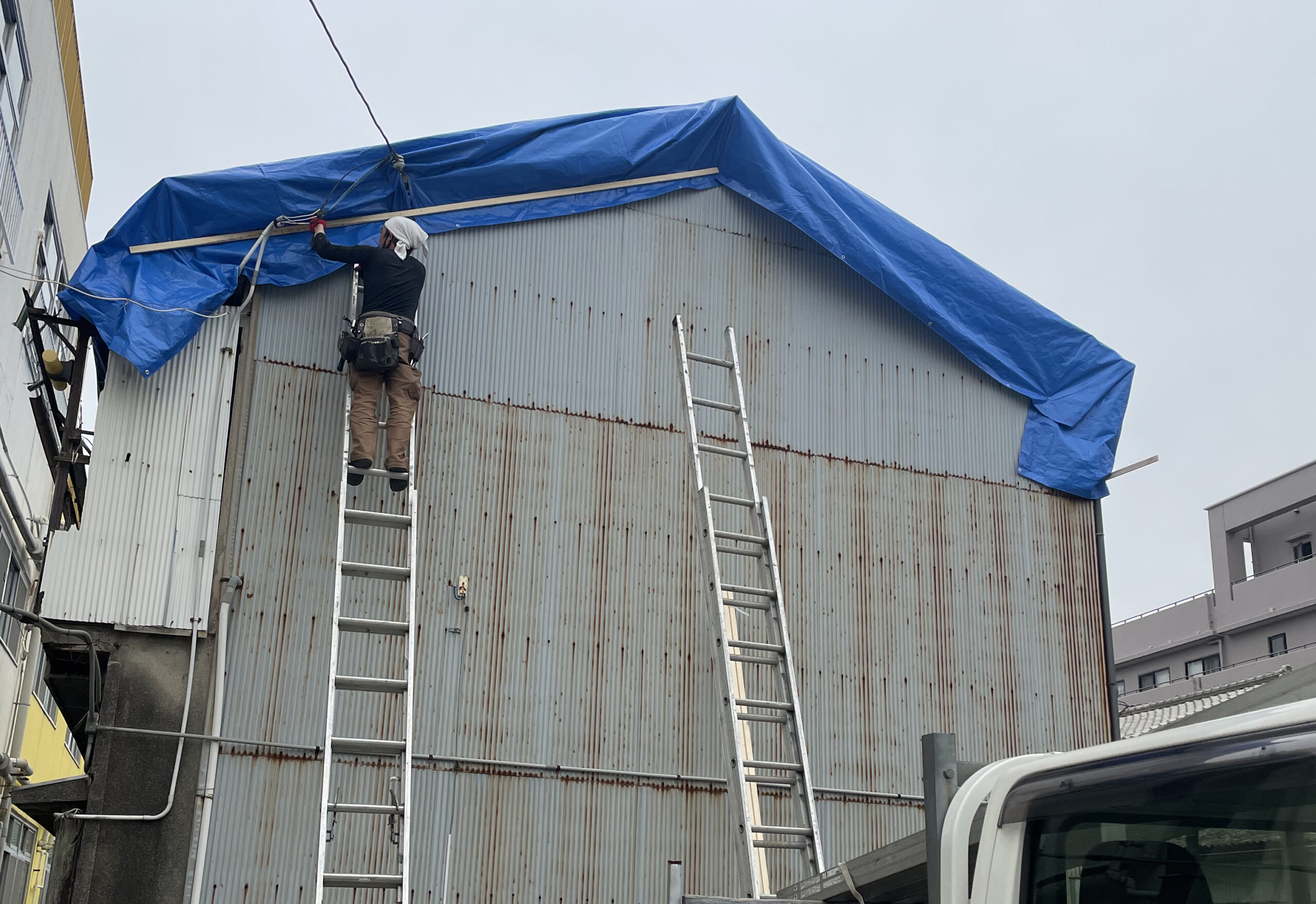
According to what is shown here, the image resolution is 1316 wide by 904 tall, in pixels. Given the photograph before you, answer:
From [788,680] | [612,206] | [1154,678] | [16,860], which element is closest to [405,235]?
[612,206]

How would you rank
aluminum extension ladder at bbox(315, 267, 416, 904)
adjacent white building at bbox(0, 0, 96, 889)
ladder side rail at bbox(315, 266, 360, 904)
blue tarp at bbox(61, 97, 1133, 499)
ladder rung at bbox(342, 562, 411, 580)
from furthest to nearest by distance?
adjacent white building at bbox(0, 0, 96, 889) → blue tarp at bbox(61, 97, 1133, 499) → ladder rung at bbox(342, 562, 411, 580) → aluminum extension ladder at bbox(315, 267, 416, 904) → ladder side rail at bbox(315, 266, 360, 904)

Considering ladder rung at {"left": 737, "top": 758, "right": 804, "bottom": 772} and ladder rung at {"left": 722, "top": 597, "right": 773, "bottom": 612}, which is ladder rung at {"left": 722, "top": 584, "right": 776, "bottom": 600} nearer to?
ladder rung at {"left": 722, "top": 597, "right": 773, "bottom": 612}

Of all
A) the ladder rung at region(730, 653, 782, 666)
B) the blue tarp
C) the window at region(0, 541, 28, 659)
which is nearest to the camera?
the ladder rung at region(730, 653, 782, 666)

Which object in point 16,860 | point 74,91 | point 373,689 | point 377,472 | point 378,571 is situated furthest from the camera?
point 16,860

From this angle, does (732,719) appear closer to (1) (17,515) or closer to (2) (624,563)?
(2) (624,563)

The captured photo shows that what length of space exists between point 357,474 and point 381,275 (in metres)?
1.41

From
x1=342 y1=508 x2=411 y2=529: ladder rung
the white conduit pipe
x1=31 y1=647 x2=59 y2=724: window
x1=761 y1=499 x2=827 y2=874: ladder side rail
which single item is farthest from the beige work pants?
x1=31 y1=647 x2=59 y2=724: window

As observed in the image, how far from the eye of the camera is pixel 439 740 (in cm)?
823

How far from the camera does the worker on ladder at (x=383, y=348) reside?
8047mm

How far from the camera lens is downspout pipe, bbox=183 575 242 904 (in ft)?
24.3

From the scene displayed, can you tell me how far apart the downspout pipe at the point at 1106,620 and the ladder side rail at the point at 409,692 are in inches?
230

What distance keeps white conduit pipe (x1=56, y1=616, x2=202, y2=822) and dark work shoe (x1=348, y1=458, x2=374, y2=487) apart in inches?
51.2

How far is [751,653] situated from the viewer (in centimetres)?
905

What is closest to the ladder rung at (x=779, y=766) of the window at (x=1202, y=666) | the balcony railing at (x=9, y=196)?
the balcony railing at (x=9, y=196)
